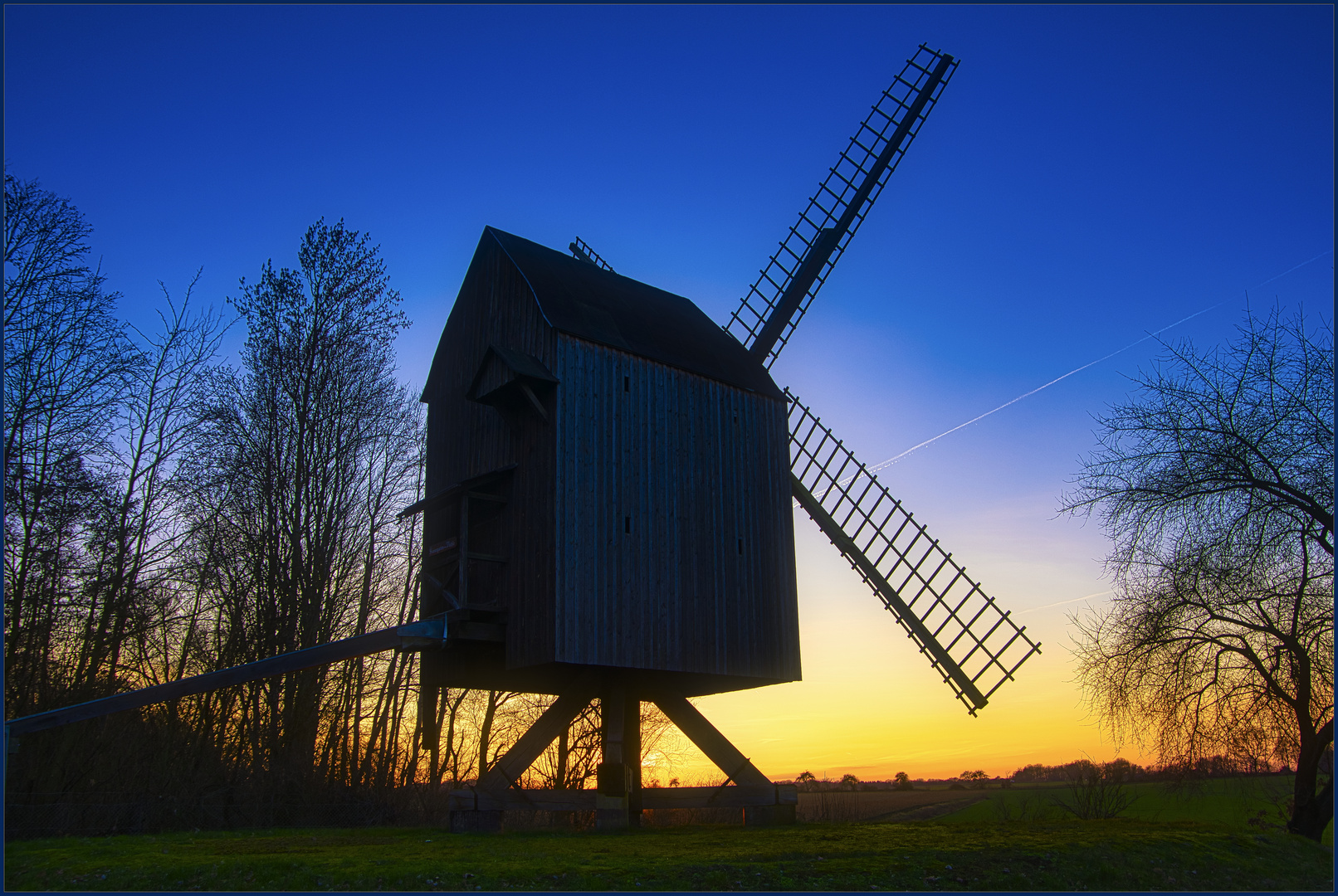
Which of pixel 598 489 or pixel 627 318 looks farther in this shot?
pixel 627 318

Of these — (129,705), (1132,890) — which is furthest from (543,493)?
(1132,890)

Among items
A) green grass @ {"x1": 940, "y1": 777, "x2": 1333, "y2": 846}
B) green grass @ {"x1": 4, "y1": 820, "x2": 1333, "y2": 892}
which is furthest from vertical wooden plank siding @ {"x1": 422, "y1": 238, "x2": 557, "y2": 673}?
green grass @ {"x1": 940, "y1": 777, "x2": 1333, "y2": 846}

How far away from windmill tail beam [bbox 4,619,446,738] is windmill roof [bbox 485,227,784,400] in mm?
5601

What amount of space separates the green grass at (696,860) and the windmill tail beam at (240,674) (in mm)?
1641

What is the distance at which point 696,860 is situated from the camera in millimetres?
11055

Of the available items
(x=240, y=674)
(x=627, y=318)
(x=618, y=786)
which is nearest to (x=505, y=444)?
(x=627, y=318)

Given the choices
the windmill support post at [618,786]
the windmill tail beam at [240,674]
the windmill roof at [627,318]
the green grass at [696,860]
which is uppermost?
the windmill roof at [627,318]

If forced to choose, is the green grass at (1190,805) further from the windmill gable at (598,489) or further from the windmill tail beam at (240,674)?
the windmill tail beam at (240,674)

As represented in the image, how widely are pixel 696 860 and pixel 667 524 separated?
6353 millimetres

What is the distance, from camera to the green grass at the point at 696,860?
32.4 feet

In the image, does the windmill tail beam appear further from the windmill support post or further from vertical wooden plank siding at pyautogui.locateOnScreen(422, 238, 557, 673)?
the windmill support post

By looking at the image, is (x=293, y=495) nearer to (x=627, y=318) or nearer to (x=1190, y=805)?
(x=627, y=318)

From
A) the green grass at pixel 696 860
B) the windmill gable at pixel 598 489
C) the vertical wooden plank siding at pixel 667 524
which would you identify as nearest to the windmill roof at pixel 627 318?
the windmill gable at pixel 598 489

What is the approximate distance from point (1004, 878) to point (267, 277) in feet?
65.3
